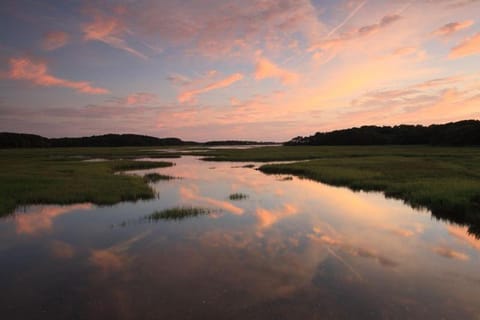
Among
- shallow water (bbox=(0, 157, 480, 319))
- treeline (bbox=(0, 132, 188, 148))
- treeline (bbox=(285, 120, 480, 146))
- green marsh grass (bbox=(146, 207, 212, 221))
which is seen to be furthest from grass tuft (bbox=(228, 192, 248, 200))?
treeline (bbox=(0, 132, 188, 148))

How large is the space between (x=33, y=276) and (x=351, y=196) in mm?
17573

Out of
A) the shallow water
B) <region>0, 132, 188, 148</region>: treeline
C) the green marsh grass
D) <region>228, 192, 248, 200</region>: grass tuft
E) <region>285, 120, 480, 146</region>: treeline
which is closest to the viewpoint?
the shallow water

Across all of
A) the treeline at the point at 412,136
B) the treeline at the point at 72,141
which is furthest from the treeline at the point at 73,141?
the treeline at the point at 412,136

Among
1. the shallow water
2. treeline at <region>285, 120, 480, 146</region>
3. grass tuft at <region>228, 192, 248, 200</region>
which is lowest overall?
the shallow water

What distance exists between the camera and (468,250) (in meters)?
10.5

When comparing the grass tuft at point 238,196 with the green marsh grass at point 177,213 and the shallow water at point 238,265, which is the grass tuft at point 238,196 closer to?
the shallow water at point 238,265

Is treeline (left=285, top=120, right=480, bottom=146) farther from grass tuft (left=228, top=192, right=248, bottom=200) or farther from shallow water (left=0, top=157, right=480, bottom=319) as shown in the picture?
shallow water (left=0, top=157, right=480, bottom=319)

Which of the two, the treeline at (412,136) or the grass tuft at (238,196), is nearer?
the grass tuft at (238,196)

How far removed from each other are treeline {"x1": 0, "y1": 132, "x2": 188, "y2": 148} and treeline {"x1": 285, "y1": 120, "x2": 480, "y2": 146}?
90.5 metres

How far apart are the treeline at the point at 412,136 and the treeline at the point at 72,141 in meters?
90.5

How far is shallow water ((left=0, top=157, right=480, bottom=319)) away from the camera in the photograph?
689 cm

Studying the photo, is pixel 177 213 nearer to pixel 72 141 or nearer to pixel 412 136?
pixel 412 136

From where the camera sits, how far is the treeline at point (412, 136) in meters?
86.1

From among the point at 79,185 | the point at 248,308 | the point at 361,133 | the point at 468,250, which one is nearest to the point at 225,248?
the point at 248,308
